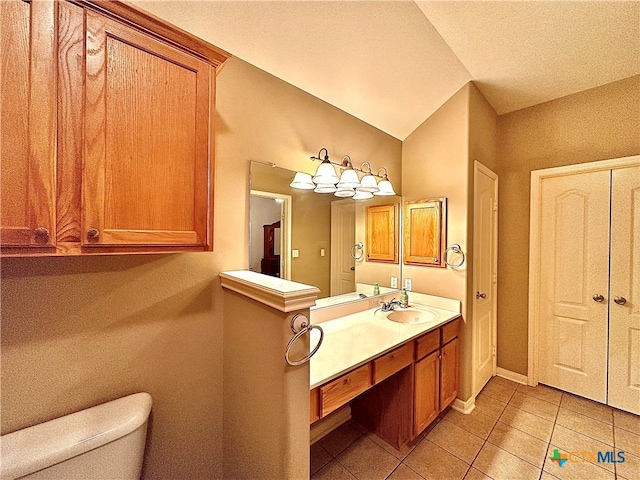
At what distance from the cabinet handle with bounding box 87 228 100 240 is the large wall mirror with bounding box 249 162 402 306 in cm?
77

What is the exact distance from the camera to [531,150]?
2572mm

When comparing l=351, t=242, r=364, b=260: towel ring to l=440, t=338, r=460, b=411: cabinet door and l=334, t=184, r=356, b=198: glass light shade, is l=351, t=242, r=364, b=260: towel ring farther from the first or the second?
l=440, t=338, r=460, b=411: cabinet door

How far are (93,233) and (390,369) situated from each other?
5.00 feet

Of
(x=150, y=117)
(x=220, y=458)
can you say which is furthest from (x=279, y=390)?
(x=150, y=117)

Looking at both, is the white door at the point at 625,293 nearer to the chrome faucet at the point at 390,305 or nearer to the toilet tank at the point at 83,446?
the chrome faucet at the point at 390,305

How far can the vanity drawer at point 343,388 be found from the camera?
119 cm

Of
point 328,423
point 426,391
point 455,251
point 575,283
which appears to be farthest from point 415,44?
point 328,423

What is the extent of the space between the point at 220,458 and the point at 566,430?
2.46m

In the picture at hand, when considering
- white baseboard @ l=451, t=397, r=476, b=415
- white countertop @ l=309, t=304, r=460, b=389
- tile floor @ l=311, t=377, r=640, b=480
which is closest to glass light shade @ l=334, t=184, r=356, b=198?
white countertop @ l=309, t=304, r=460, b=389

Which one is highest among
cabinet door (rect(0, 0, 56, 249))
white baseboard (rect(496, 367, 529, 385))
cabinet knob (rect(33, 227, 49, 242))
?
cabinet door (rect(0, 0, 56, 249))

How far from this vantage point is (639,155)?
2035 mm

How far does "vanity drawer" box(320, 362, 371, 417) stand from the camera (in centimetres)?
119

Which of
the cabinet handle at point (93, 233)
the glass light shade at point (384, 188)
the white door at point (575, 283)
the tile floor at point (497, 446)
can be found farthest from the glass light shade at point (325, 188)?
the white door at point (575, 283)

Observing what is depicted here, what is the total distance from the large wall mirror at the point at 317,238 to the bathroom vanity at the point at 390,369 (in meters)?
0.32
